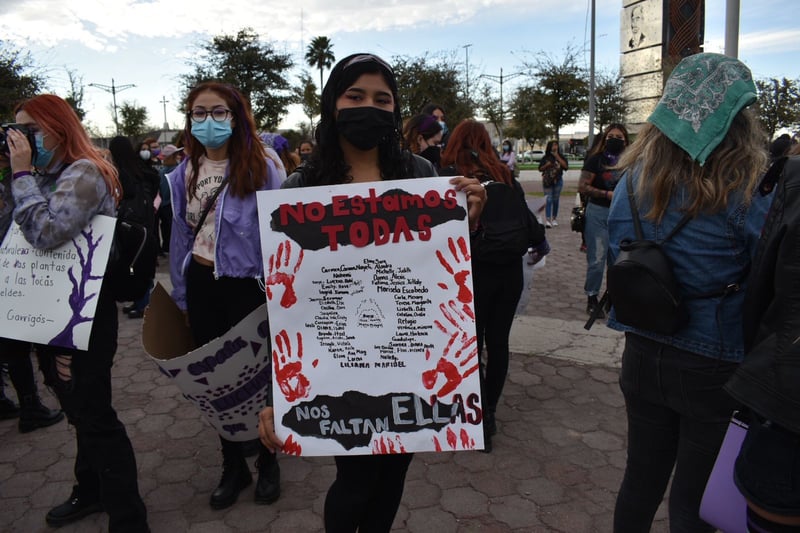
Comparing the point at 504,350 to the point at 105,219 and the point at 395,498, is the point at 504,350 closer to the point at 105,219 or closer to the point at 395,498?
the point at 395,498

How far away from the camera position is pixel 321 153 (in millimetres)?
1882

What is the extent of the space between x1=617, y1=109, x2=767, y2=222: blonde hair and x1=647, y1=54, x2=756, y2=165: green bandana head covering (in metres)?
0.06

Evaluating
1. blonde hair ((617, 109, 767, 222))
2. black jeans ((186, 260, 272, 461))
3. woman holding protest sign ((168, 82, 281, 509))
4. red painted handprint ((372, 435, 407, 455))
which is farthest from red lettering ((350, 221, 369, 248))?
black jeans ((186, 260, 272, 461))

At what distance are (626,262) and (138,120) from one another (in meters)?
48.2

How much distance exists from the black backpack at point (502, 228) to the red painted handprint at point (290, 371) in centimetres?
165

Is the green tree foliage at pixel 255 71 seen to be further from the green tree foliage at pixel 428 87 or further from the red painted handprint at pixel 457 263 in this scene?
the red painted handprint at pixel 457 263

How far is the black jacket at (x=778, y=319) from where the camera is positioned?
126 centimetres

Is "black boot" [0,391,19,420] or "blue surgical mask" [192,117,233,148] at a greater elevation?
"blue surgical mask" [192,117,233,148]

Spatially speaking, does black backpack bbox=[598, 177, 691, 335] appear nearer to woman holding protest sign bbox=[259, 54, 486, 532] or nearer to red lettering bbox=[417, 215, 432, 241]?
woman holding protest sign bbox=[259, 54, 486, 532]

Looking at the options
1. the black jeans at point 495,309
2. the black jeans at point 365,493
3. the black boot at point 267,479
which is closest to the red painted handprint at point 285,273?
the black jeans at point 365,493

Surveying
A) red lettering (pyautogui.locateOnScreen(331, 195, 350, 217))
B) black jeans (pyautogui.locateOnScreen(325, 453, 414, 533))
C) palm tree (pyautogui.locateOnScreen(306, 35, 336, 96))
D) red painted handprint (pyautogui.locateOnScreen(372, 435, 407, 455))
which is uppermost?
palm tree (pyautogui.locateOnScreen(306, 35, 336, 96))

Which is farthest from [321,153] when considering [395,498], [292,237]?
[395,498]

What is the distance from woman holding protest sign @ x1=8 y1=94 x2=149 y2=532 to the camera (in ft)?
7.53

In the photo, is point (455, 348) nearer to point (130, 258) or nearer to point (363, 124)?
point (363, 124)
